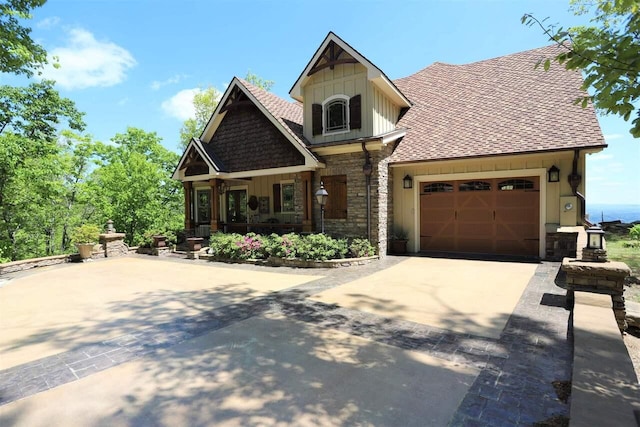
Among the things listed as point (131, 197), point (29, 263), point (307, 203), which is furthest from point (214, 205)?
point (131, 197)

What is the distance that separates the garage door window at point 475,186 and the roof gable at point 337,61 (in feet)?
14.5

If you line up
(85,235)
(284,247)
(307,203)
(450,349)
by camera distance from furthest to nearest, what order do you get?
(85,235) < (307,203) < (284,247) < (450,349)

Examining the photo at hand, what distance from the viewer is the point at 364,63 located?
10617 millimetres

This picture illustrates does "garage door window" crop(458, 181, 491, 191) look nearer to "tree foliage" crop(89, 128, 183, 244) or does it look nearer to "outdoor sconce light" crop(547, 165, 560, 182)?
"outdoor sconce light" crop(547, 165, 560, 182)

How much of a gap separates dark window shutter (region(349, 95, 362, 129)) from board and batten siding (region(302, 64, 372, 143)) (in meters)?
0.11

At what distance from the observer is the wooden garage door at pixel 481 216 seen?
1018cm

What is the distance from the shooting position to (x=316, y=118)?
11969 millimetres

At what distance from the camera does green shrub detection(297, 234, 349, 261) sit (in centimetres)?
959

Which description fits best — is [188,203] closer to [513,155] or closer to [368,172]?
[368,172]

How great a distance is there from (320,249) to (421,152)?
202 inches

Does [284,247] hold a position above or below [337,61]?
below

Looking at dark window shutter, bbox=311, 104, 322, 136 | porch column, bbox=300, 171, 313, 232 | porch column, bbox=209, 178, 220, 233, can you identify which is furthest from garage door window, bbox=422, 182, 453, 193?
porch column, bbox=209, 178, 220, 233

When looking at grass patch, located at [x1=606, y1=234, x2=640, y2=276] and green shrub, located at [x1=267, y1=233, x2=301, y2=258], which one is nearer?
grass patch, located at [x1=606, y1=234, x2=640, y2=276]

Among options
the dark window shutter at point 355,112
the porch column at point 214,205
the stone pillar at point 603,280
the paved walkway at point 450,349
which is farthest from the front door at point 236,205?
the stone pillar at point 603,280
